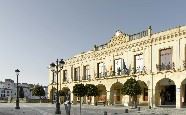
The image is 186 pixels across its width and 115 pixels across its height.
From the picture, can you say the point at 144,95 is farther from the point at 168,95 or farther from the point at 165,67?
the point at 165,67

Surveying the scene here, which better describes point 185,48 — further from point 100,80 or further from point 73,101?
point 73,101

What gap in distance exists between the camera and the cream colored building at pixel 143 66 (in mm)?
40628

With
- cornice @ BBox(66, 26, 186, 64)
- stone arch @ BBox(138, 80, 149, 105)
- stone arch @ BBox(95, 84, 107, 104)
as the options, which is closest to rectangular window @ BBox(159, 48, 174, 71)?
cornice @ BBox(66, 26, 186, 64)

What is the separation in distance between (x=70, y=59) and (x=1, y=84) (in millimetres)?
104980

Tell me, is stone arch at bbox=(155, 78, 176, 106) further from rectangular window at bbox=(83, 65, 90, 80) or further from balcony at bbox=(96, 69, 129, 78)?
rectangular window at bbox=(83, 65, 90, 80)

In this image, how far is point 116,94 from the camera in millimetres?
53125

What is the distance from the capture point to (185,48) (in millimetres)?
40062

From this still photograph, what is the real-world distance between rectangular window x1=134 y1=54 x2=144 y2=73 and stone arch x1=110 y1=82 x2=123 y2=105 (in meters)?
5.71

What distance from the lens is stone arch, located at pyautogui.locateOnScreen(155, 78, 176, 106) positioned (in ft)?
144

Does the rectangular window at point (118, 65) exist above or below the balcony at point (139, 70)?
above

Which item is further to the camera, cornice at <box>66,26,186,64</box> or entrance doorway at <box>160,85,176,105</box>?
entrance doorway at <box>160,85,176,105</box>

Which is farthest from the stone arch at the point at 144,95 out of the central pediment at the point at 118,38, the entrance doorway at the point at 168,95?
the central pediment at the point at 118,38

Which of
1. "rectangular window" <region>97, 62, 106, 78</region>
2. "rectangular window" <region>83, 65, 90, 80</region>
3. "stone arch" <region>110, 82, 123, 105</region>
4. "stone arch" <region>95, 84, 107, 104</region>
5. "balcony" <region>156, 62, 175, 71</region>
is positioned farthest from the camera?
"rectangular window" <region>83, 65, 90, 80</region>

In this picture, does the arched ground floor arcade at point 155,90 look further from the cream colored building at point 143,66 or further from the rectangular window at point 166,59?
the rectangular window at point 166,59
